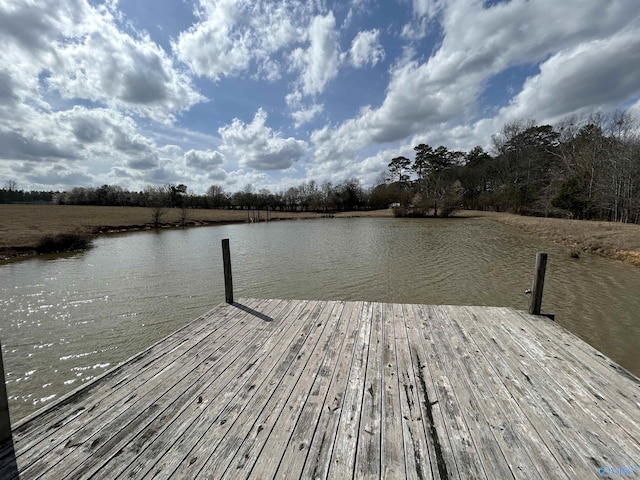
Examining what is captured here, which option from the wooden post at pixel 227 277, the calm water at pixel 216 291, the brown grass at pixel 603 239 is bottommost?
the calm water at pixel 216 291

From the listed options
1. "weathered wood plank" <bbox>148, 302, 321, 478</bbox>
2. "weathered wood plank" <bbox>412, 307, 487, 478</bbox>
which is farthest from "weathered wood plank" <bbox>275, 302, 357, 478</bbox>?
"weathered wood plank" <bbox>412, 307, 487, 478</bbox>

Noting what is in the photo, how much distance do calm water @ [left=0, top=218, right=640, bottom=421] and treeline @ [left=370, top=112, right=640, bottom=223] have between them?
14.0 meters

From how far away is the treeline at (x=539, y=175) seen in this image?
70.1 ft

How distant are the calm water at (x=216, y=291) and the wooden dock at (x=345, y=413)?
9.52ft

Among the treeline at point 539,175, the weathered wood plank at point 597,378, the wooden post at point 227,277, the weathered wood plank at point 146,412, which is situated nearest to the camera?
the weathered wood plank at point 146,412

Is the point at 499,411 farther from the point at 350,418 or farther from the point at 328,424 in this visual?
the point at 328,424

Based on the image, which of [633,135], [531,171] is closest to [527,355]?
[633,135]

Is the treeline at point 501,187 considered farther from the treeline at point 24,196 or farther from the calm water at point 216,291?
the calm water at point 216,291

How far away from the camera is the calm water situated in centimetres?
518

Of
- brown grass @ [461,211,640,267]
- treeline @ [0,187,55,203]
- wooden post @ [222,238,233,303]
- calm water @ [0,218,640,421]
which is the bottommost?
calm water @ [0,218,640,421]

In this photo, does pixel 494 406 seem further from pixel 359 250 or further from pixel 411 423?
pixel 359 250

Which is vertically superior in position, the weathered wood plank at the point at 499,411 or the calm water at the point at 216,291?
the weathered wood plank at the point at 499,411

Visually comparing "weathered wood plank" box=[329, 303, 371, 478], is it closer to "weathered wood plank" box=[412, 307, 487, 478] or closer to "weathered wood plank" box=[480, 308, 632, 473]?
"weathered wood plank" box=[412, 307, 487, 478]

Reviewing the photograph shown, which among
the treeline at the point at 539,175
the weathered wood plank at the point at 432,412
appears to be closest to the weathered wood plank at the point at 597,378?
the weathered wood plank at the point at 432,412
